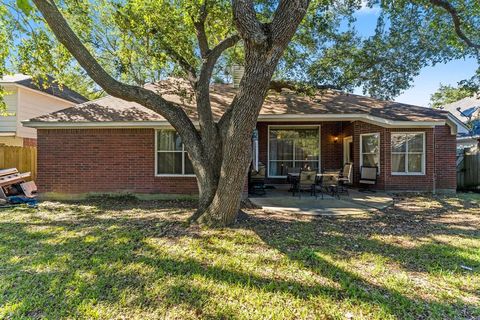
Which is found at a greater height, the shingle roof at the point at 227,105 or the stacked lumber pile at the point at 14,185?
the shingle roof at the point at 227,105

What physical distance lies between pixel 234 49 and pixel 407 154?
809cm

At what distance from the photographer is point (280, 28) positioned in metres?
4.99

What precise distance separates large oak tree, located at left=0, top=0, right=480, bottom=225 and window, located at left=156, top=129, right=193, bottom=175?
7.22ft

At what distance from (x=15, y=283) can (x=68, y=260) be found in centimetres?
73

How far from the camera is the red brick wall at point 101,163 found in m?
9.74

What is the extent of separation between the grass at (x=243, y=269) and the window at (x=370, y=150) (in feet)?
15.4

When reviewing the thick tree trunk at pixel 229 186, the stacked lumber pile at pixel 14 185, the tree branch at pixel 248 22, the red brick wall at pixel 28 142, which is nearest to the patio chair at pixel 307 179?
the thick tree trunk at pixel 229 186

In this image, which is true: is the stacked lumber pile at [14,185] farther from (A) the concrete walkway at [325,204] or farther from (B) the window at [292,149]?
(B) the window at [292,149]

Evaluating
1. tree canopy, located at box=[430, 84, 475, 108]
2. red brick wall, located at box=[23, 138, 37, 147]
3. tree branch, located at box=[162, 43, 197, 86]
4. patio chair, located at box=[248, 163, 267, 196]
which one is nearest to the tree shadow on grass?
patio chair, located at box=[248, 163, 267, 196]

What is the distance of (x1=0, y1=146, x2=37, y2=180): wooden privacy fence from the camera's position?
439 inches

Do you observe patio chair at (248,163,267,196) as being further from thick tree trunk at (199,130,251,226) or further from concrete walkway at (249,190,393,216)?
thick tree trunk at (199,130,251,226)

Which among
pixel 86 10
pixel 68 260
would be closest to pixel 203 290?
pixel 68 260

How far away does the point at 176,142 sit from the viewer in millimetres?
9852

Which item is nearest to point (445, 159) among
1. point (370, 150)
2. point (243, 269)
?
point (370, 150)
